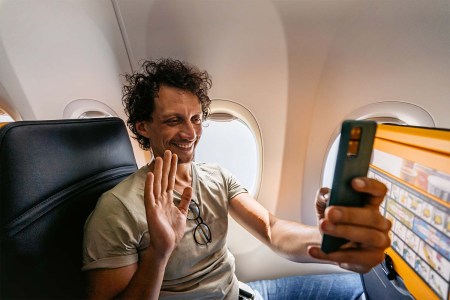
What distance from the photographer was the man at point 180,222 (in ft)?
1.85

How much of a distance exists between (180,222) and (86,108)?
1492mm

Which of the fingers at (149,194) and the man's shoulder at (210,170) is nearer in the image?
the fingers at (149,194)

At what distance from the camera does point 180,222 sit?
795 millimetres

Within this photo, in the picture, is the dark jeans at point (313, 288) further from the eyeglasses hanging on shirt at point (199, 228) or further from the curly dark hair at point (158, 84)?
the curly dark hair at point (158, 84)

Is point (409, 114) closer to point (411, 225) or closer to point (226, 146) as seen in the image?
point (411, 225)

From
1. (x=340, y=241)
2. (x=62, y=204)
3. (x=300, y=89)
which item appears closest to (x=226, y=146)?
(x=300, y=89)

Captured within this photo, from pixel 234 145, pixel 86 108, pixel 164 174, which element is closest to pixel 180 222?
pixel 164 174

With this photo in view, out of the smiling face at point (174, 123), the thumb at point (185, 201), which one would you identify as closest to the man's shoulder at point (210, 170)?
the smiling face at point (174, 123)

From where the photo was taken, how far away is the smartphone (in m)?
0.45

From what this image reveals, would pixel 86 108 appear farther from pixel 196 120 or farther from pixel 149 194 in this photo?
pixel 149 194

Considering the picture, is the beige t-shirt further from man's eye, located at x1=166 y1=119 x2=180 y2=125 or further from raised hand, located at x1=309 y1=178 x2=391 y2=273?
raised hand, located at x1=309 y1=178 x2=391 y2=273

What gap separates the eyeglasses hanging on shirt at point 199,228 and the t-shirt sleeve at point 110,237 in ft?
0.82

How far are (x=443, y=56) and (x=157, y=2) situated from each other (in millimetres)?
1656

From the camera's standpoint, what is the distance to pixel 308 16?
1.20 m
